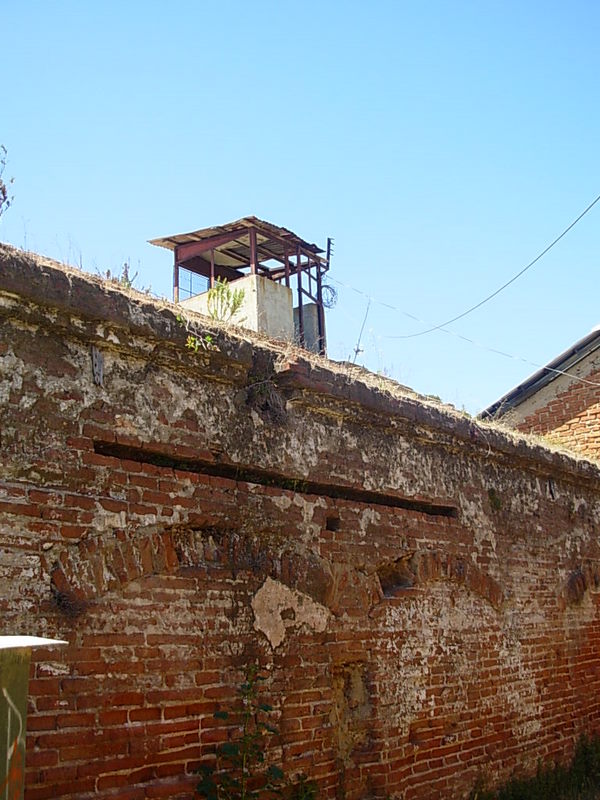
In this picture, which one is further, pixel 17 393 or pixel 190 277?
pixel 190 277

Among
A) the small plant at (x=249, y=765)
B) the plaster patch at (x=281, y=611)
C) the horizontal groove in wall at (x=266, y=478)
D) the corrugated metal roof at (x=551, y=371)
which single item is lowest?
the small plant at (x=249, y=765)

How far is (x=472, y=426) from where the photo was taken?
7.05 m

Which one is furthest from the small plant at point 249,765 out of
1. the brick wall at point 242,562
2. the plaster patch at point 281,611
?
the plaster patch at point 281,611

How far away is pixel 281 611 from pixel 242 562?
0.44 meters

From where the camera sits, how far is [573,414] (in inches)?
461

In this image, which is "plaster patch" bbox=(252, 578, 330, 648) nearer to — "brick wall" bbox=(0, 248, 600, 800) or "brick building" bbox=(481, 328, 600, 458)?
"brick wall" bbox=(0, 248, 600, 800)

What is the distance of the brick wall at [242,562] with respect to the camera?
388 centimetres

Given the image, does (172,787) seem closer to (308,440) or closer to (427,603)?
(308,440)

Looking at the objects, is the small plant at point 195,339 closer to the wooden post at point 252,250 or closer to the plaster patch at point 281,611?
the plaster patch at point 281,611

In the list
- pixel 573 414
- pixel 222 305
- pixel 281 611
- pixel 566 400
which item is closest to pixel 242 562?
pixel 281 611

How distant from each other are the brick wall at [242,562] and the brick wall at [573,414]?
448 centimetres

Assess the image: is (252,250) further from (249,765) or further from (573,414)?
(249,765)

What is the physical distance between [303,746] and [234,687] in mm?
704

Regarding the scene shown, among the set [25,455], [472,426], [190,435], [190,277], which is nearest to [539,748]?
[472,426]
